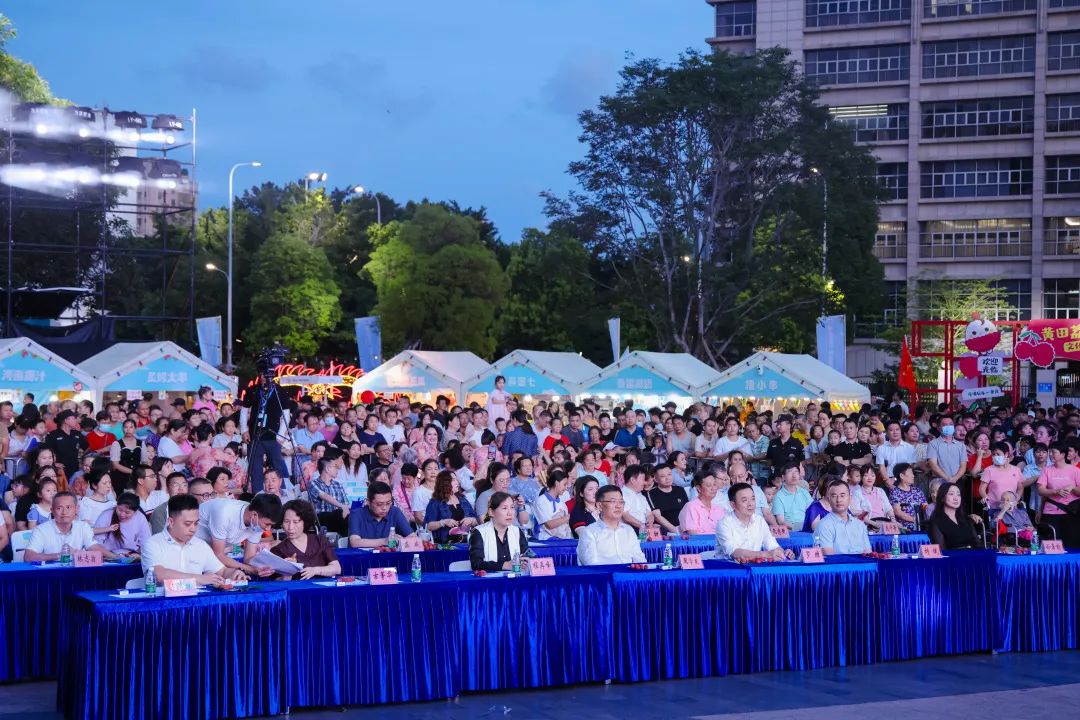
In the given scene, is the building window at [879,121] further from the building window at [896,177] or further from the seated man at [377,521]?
the seated man at [377,521]

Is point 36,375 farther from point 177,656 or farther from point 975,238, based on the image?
point 975,238

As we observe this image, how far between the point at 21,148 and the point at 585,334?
983 inches

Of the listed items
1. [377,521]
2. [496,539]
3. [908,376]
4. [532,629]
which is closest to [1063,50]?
[908,376]

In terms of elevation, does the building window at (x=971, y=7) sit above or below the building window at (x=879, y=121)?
above

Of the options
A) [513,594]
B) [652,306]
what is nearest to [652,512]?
[513,594]

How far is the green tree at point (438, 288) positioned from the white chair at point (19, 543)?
36851 millimetres

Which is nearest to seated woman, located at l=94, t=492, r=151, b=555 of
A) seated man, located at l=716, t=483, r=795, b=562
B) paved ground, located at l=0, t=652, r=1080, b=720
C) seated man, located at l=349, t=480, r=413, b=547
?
paved ground, located at l=0, t=652, r=1080, b=720

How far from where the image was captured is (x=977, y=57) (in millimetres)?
65125

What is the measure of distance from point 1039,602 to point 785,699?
2986 mm

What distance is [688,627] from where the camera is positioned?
31.1ft

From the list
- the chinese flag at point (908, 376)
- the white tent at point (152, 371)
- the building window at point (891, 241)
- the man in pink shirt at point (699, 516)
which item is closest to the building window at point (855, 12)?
the building window at point (891, 241)

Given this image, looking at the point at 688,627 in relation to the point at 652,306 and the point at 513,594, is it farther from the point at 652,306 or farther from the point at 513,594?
the point at 652,306

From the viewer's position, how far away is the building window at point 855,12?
66188mm

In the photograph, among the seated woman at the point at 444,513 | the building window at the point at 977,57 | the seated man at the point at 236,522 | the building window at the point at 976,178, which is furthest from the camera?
the building window at the point at 976,178
